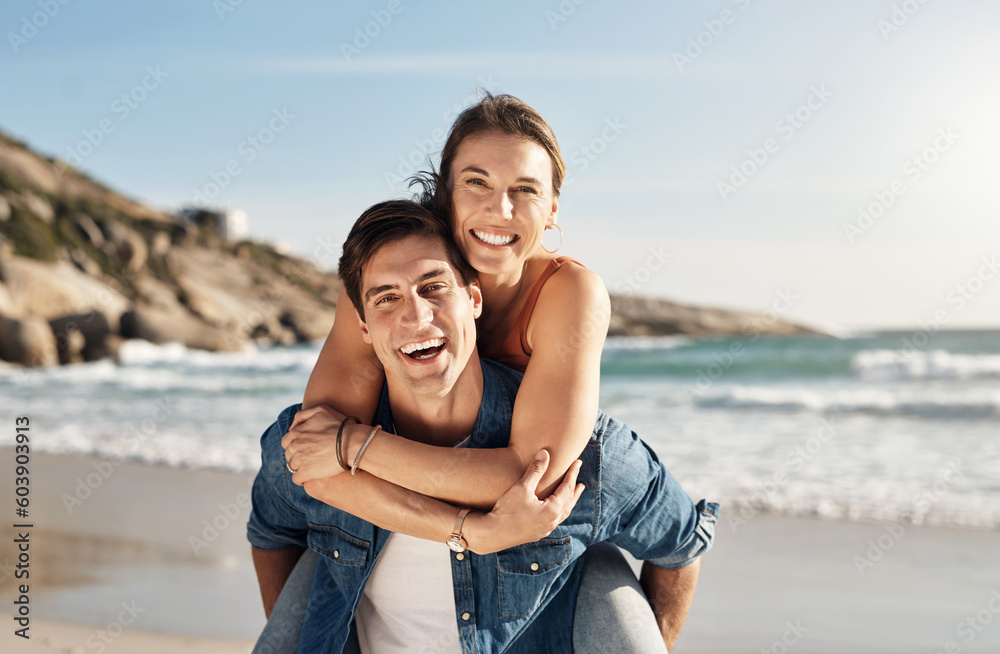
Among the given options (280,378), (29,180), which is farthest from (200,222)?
(280,378)

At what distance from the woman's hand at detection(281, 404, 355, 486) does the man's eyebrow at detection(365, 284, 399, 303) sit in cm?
35

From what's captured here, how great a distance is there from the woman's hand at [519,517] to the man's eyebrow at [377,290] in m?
0.62

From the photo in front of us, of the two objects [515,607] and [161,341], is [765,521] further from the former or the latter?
Result: [161,341]

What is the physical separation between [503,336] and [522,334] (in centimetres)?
14

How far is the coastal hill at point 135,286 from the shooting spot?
21.4 meters

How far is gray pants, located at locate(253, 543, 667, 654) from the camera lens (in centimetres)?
215

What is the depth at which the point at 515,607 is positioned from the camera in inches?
84.3

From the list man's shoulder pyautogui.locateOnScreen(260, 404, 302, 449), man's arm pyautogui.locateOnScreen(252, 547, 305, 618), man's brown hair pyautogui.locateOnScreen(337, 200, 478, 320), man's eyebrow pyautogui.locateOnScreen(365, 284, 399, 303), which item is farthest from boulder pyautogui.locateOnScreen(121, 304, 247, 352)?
man's eyebrow pyautogui.locateOnScreen(365, 284, 399, 303)

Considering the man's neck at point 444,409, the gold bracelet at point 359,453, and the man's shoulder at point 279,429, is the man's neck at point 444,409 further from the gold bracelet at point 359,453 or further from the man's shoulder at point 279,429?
the man's shoulder at point 279,429

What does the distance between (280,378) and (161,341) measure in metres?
5.36

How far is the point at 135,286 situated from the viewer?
28.0m

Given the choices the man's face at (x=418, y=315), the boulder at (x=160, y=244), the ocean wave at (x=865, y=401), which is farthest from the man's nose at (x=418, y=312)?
the boulder at (x=160, y=244)

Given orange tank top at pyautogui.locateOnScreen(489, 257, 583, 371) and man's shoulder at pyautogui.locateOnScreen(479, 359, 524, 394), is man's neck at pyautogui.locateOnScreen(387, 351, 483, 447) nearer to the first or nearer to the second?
man's shoulder at pyautogui.locateOnScreen(479, 359, 524, 394)

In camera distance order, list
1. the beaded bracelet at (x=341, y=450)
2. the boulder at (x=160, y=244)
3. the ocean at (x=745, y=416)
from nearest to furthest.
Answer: the beaded bracelet at (x=341, y=450)
the ocean at (x=745, y=416)
the boulder at (x=160, y=244)
